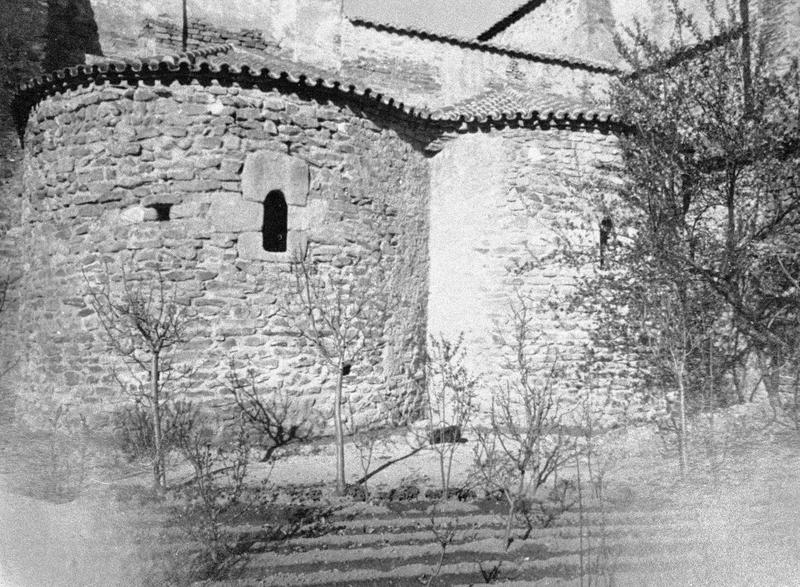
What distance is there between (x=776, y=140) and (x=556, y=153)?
2.80m

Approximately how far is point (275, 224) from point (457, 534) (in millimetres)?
4339

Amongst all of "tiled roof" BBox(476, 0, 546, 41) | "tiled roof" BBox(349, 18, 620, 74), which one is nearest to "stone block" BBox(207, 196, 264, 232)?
"tiled roof" BBox(349, 18, 620, 74)

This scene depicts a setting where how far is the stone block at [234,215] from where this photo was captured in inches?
258

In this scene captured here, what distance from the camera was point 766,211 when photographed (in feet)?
24.9

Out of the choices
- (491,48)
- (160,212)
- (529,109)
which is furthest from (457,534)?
(491,48)

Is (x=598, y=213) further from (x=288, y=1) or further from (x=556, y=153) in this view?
(x=288, y=1)

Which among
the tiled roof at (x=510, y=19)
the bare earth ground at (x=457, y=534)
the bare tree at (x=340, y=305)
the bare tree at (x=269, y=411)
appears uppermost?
the tiled roof at (x=510, y=19)

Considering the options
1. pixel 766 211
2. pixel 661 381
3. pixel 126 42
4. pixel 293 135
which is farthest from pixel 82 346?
pixel 766 211

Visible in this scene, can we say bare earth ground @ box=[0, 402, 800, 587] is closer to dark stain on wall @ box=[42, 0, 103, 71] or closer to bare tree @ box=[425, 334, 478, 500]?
bare tree @ box=[425, 334, 478, 500]

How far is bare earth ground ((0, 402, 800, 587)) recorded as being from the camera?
12.0ft

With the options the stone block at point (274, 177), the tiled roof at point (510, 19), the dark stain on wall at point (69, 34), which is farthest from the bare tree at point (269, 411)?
the tiled roof at point (510, 19)

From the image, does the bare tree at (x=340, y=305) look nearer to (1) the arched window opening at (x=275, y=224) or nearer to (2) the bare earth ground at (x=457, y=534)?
(1) the arched window opening at (x=275, y=224)

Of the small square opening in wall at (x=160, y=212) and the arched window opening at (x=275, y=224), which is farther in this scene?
the arched window opening at (x=275, y=224)

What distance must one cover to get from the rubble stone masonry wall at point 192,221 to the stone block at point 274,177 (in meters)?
0.02
